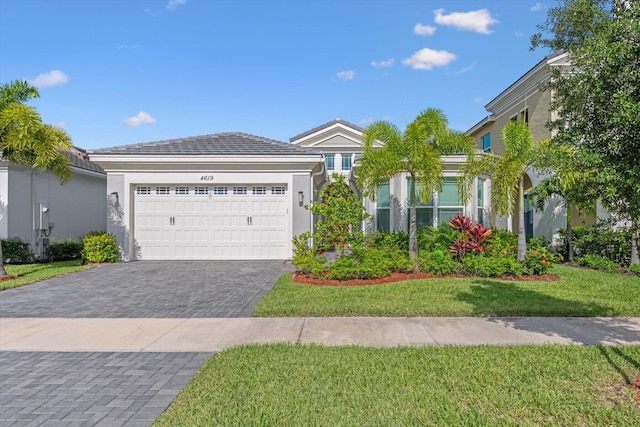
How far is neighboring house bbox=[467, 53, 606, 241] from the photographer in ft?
50.3

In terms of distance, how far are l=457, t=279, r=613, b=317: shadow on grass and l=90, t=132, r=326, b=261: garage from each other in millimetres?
7357

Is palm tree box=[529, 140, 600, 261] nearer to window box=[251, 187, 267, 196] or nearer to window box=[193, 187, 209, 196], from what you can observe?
window box=[251, 187, 267, 196]

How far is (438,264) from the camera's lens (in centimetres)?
1043

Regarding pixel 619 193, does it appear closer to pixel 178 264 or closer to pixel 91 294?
pixel 91 294

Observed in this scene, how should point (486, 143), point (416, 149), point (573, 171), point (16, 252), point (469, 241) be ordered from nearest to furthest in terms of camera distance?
point (573, 171), point (416, 149), point (469, 241), point (16, 252), point (486, 143)

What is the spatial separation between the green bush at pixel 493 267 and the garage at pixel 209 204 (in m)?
5.96

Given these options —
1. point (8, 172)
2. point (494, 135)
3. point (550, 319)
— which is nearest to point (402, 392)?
point (550, 319)

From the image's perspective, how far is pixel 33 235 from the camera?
15164 millimetres

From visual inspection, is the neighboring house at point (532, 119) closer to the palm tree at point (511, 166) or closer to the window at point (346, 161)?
the palm tree at point (511, 166)

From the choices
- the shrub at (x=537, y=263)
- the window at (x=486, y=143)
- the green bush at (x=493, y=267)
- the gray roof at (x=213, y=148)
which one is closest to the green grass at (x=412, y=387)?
the green bush at (x=493, y=267)

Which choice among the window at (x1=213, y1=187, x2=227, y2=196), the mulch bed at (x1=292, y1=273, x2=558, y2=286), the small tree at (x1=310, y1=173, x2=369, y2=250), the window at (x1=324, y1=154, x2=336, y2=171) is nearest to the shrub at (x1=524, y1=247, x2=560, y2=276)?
the mulch bed at (x1=292, y1=273, x2=558, y2=286)

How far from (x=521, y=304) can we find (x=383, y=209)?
8972 millimetres

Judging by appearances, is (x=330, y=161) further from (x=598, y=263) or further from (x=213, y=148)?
(x=598, y=263)

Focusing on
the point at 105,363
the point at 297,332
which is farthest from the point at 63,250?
the point at 297,332
